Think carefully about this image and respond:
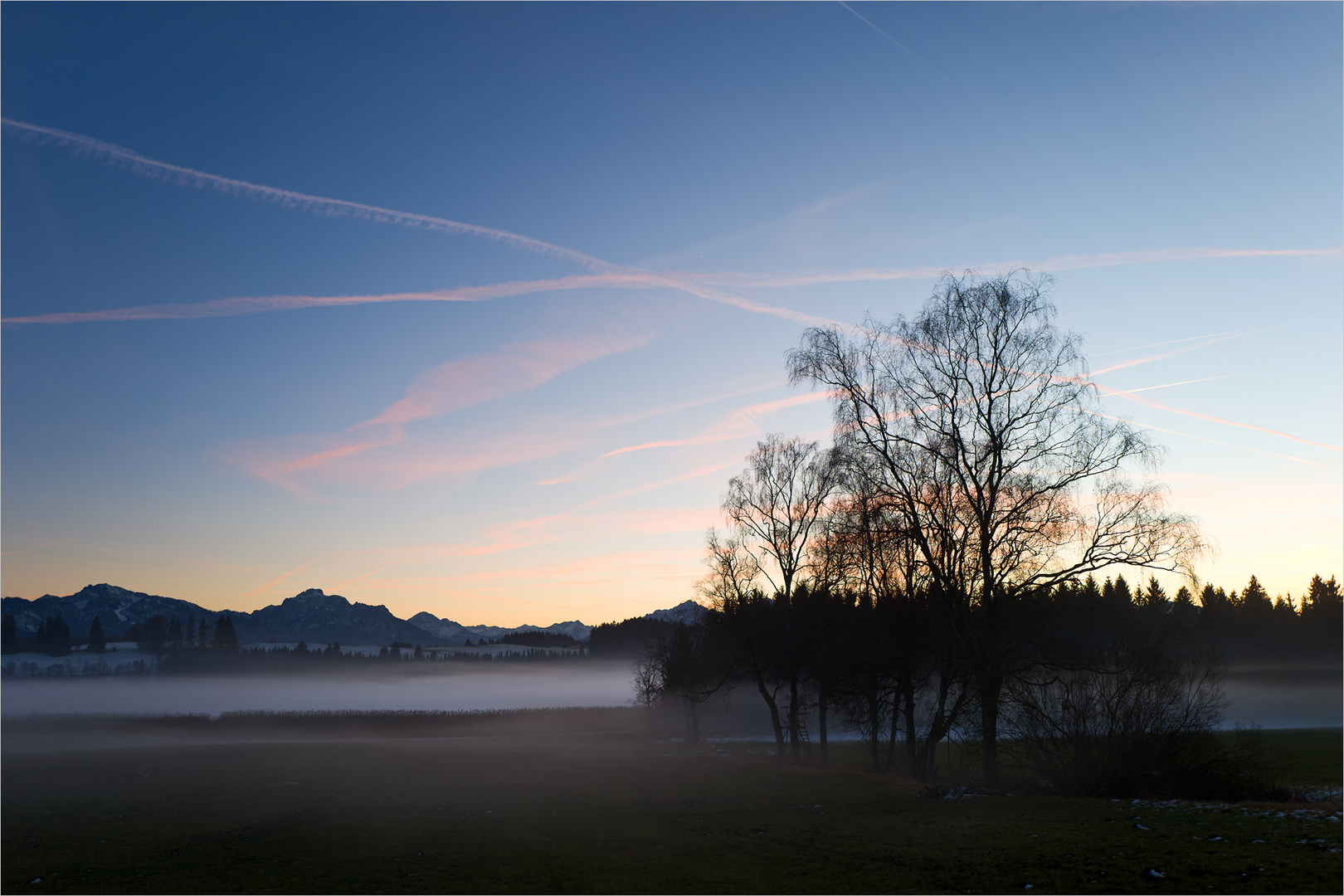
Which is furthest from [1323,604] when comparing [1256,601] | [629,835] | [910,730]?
[629,835]

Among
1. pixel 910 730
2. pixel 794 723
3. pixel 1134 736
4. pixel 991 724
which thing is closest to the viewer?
pixel 1134 736

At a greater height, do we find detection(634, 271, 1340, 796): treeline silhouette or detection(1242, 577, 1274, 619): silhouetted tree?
detection(634, 271, 1340, 796): treeline silhouette

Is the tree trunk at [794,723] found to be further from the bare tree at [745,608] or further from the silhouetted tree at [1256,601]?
the silhouetted tree at [1256,601]

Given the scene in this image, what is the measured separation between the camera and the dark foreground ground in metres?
15.4

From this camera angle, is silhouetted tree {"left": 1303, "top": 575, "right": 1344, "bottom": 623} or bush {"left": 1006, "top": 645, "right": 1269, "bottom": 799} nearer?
bush {"left": 1006, "top": 645, "right": 1269, "bottom": 799}

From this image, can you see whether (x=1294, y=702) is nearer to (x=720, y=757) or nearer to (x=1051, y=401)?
(x=720, y=757)

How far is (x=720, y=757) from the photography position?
55.3 metres

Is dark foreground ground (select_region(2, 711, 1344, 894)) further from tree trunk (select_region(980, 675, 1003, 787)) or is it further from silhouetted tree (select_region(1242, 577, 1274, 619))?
silhouetted tree (select_region(1242, 577, 1274, 619))

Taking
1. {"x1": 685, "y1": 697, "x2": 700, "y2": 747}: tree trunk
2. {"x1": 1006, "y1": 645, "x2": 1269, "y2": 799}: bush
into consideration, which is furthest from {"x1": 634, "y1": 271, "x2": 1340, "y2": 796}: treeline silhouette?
{"x1": 685, "y1": 697, "x2": 700, "y2": 747}: tree trunk

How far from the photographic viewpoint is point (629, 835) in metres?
23.8

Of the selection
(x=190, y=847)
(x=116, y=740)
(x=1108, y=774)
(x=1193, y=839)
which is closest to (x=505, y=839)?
(x=190, y=847)

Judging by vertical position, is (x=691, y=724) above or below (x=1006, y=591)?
below

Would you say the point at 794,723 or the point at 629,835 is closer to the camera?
→ the point at 629,835

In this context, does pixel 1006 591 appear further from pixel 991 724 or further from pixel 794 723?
pixel 794 723
